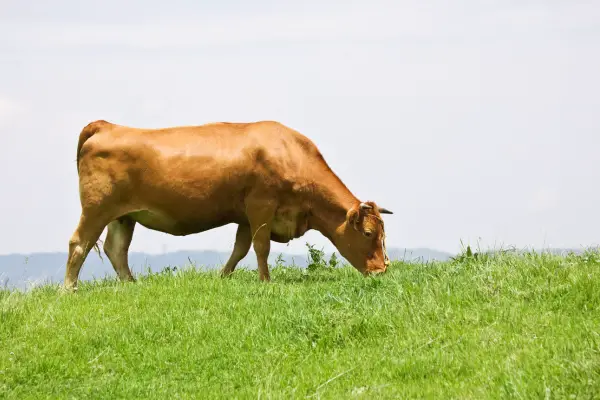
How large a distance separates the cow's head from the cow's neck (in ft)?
0.39

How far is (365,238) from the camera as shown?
14.0 meters

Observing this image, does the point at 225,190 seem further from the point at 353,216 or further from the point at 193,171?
the point at 353,216

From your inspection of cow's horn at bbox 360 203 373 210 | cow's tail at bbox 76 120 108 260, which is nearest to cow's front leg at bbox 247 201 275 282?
cow's horn at bbox 360 203 373 210

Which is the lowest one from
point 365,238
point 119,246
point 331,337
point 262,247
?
point 331,337

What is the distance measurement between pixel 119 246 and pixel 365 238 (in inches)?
153

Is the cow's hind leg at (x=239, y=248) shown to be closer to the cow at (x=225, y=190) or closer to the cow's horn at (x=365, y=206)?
the cow at (x=225, y=190)

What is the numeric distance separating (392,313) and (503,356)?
6.51ft

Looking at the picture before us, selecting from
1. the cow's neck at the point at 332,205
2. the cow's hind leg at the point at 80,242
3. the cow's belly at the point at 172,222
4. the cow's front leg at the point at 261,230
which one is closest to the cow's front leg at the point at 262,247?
the cow's front leg at the point at 261,230

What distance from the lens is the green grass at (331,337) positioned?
790 cm

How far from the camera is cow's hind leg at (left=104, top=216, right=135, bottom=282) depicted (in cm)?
1435

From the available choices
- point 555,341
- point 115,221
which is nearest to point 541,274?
point 555,341

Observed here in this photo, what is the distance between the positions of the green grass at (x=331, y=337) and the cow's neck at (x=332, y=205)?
6.12 feet

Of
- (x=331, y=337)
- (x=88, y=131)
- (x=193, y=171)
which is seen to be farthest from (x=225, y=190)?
(x=331, y=337)

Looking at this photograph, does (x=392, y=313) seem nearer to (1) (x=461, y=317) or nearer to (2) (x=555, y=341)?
(1) (x=461, y=317)
